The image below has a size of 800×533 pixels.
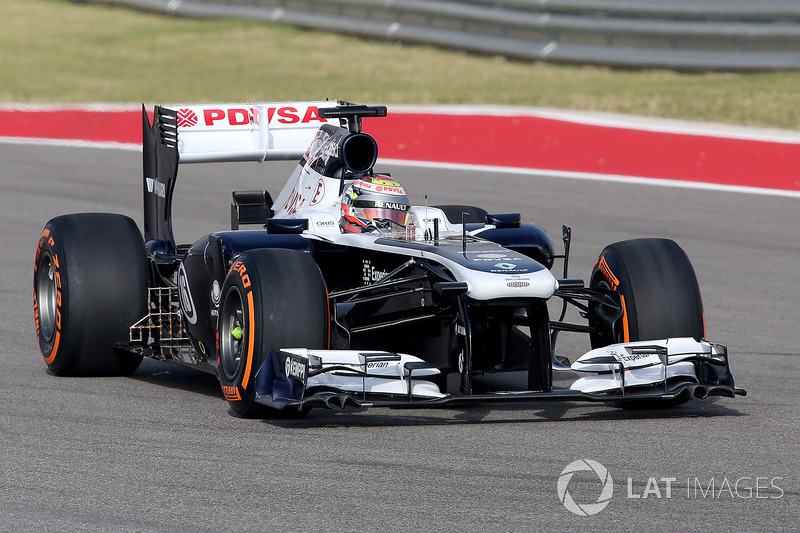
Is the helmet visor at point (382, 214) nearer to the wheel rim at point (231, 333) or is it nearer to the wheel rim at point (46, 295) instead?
the wheel rim at point (231, 333)

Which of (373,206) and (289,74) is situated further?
(289,74)

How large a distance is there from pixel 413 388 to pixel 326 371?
454 mm

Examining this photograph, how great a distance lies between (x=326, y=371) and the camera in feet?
22.2

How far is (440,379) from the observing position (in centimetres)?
711

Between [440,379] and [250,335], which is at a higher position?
[250,335]

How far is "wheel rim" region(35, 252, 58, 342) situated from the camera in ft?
29.2

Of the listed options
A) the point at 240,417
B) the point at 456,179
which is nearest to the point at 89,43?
the point at 456,179

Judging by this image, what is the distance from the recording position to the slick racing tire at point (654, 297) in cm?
754

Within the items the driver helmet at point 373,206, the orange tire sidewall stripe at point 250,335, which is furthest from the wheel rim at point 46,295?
the orange tire sidewall stripe at point 250,335

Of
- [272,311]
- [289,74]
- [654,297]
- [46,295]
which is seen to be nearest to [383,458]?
[272,311]

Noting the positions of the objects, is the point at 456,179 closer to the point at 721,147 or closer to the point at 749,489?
the point at 721,147

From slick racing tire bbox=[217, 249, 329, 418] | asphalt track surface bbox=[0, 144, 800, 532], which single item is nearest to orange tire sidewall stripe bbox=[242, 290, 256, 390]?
slick racing tire bbox=[217, 249, 329, 418]

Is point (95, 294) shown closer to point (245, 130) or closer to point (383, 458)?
point (245, 130)

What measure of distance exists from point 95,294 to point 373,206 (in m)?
1.79
